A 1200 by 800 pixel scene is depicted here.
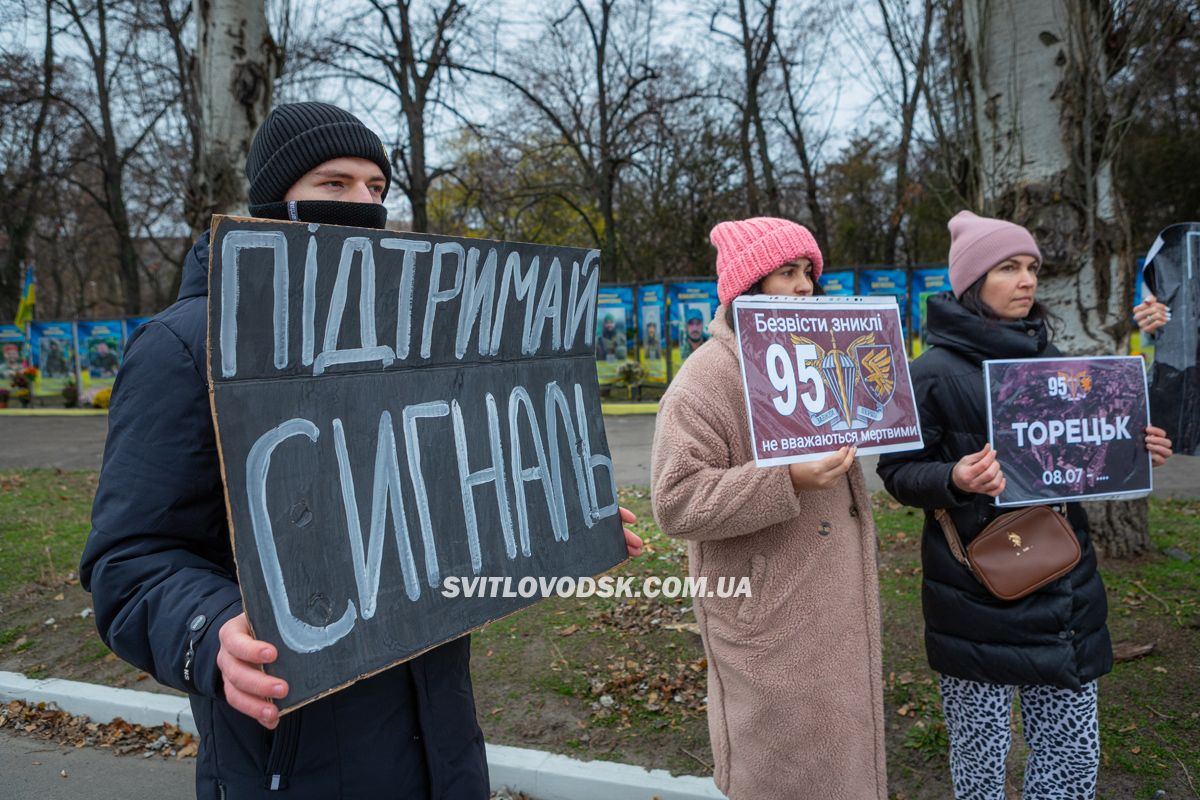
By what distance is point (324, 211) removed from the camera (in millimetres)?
1748

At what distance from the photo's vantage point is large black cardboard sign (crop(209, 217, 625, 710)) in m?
1.37

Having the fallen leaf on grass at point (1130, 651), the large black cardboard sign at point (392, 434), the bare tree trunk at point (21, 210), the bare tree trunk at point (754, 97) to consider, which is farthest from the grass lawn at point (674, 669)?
the bare tree trunk at point (21, 210)

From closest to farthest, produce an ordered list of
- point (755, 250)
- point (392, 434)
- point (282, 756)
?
point (282, 756) → point (392, 434) → point (755, 250)

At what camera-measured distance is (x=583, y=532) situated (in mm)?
2068

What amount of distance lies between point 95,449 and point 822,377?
1422 centimetres

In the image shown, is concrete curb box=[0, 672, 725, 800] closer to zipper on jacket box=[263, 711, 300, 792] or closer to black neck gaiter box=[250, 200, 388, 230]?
→ zipper on jacket box=[263, 711, 300, 792]

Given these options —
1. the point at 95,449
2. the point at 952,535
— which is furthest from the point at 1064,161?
the point at 95,449

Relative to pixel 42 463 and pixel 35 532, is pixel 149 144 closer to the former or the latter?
pixel 42 463

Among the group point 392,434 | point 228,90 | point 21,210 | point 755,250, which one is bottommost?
point 392,434

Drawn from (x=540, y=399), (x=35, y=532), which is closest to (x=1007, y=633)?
(x=540, y=399)

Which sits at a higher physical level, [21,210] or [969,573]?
[21,210]

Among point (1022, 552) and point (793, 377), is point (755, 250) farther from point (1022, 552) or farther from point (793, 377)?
point (1022, 552)

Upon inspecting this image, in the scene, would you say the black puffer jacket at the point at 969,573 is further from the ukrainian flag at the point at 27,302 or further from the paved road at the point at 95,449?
the ukrainian flag at the point at 27,302

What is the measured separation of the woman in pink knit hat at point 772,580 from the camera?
7.09ft
